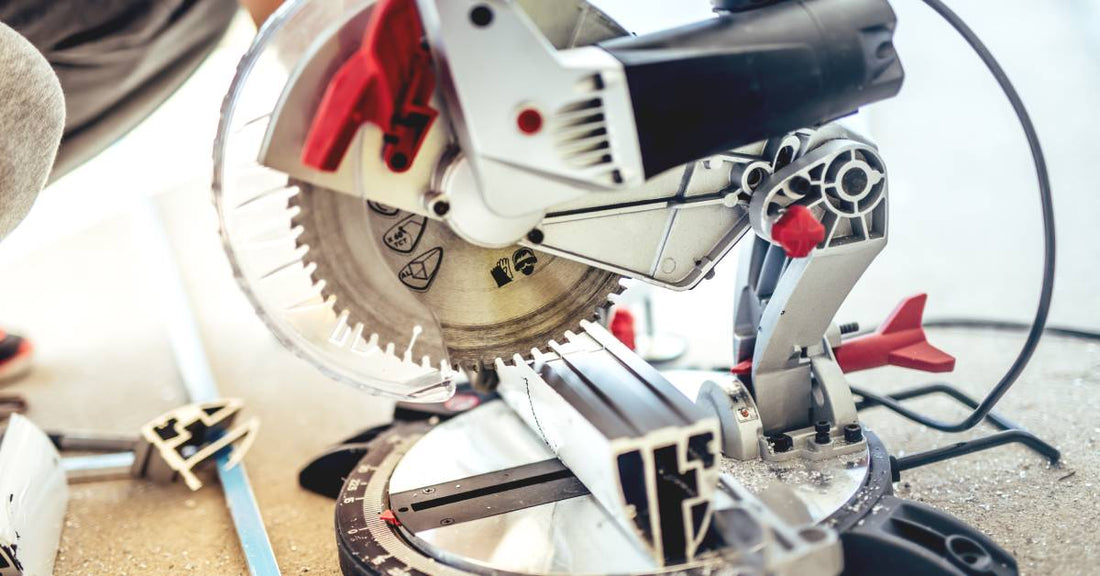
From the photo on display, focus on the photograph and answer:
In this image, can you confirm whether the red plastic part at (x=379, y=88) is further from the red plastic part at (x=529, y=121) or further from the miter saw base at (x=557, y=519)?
the miter saw base at (x=557, y=519)

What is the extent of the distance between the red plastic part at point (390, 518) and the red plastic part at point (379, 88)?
376 millimetres

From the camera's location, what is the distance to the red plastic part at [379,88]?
74 cm

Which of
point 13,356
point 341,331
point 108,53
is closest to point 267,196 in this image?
point 341,331

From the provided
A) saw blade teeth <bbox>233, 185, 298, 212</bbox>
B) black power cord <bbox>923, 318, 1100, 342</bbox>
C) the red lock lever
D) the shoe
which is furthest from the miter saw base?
the shoe

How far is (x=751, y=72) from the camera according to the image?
815 millimetres

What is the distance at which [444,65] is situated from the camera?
0.75 m

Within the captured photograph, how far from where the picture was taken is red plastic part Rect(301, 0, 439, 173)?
0.74 meters

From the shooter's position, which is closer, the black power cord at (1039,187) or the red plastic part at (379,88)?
the red plastic part at (379,88)

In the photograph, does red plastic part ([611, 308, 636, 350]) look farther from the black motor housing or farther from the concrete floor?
the black motor housing

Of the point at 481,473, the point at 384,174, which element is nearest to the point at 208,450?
→ the point at 481,473

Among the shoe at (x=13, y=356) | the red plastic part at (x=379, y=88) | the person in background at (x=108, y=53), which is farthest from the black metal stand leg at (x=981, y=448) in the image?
the shoe at (x=13, y=356)

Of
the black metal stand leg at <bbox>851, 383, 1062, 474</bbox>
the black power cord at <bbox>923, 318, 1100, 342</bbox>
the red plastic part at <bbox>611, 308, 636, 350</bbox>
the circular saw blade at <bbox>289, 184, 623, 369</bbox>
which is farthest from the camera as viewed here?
the black power cord at <bbox>923, 318, 1100, 342</bbox>

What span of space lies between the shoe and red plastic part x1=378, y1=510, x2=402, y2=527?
121cm

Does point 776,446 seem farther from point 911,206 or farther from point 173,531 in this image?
point 911,206
